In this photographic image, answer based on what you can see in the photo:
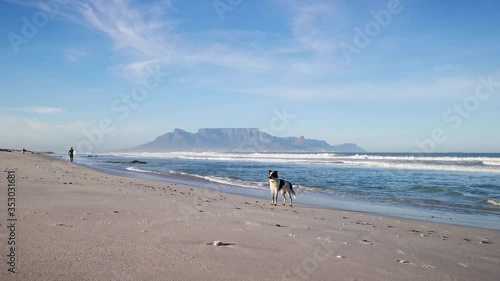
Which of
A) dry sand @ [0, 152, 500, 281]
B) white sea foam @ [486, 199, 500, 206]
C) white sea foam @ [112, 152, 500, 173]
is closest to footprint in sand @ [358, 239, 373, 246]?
dry sand @ [0, 152, 500, 281]

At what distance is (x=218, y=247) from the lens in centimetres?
530

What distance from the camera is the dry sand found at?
4113mm

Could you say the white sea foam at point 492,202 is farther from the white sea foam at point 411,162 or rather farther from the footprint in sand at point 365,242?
the white sea foam at point 411,162

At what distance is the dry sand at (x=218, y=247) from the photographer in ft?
13.5

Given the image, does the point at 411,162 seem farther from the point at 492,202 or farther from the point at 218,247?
the point at 218,247

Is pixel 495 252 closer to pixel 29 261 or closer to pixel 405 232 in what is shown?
pixel 405 232

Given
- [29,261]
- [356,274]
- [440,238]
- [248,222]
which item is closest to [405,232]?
[440,238]

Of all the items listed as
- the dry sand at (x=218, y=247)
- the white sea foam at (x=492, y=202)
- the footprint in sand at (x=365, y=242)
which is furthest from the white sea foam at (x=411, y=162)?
the footprint in sand at (x=365, y=242)

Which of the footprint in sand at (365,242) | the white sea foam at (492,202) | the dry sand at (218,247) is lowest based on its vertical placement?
the white sea foam at (492,202)

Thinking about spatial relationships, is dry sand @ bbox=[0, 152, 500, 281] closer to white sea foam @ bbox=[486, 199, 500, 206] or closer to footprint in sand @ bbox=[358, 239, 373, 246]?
→ footprint in sand @ bbox=[358, 239, 373, 246]

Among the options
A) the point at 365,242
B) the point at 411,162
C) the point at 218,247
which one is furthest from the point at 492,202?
the point at 411,162

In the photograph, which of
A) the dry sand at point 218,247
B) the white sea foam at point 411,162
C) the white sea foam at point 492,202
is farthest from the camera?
the white sea foam at point 411,162

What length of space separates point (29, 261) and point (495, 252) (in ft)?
24.9

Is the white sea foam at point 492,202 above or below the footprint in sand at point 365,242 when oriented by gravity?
below
